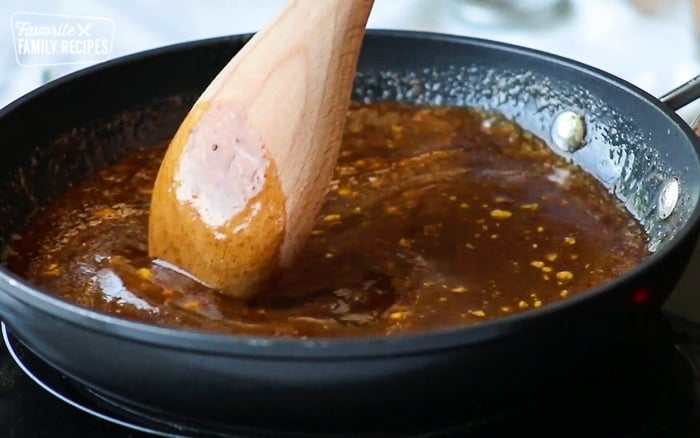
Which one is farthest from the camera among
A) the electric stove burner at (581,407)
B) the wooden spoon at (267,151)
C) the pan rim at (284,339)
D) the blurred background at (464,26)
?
the blurred background at (464,26)

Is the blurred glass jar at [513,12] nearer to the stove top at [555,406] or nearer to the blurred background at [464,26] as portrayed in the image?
the blurred background at [464,26]

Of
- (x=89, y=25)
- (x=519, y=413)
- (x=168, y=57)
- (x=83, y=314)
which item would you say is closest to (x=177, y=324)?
(x=83, y=314)

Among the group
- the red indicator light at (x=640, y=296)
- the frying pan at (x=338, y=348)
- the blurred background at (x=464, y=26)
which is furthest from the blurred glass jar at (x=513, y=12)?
the red indicator light at (x=640, y=296)

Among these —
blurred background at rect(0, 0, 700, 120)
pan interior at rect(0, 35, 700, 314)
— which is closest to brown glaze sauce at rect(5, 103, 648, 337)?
pan interior at rect(0, 35, 700, 314)

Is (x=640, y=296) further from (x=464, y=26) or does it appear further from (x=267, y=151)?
(x=464, y=26)

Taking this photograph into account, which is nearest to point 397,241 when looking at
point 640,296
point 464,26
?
point 640,296

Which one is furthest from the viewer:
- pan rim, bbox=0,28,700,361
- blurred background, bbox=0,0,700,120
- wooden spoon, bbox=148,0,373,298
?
blurred background, bbox=0,0,700,120

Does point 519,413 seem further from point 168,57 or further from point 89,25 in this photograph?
point 89,25

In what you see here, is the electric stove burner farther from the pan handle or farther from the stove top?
the pan handle
